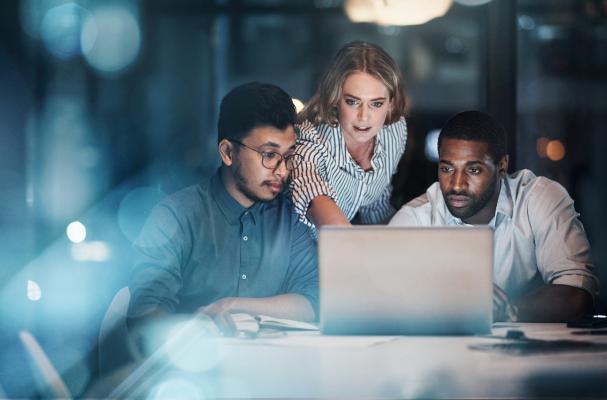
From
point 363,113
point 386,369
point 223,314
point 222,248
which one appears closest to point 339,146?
point 363,113

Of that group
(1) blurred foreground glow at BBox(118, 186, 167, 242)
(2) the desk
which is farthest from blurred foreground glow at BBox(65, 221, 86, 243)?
(2) the desk

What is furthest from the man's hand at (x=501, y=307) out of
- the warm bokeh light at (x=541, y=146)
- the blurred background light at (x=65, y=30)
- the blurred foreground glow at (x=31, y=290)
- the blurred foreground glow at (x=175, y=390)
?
the blurred background light at (x=65, y=30)

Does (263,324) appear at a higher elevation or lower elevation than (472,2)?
lower

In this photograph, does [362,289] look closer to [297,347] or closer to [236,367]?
[297,347]

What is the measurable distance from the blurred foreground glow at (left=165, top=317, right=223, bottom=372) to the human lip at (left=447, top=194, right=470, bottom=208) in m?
1.34

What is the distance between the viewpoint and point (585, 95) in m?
13.0

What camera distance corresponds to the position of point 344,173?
12.6 ft

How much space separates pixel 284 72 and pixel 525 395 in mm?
13288

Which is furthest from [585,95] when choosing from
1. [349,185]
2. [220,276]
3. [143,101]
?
[220,276]

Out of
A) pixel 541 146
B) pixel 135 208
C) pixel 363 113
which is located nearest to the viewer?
pixel 363 113

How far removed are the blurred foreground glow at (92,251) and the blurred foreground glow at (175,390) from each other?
4946 mm

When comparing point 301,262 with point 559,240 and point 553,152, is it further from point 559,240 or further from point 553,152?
point 553,152

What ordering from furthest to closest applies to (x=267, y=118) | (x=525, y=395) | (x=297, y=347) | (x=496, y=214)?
(x=496, y=214) < (x=267, y=118) < (x=297, y=347) < (x=525, y=395)

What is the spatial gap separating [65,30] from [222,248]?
17.5 feet
